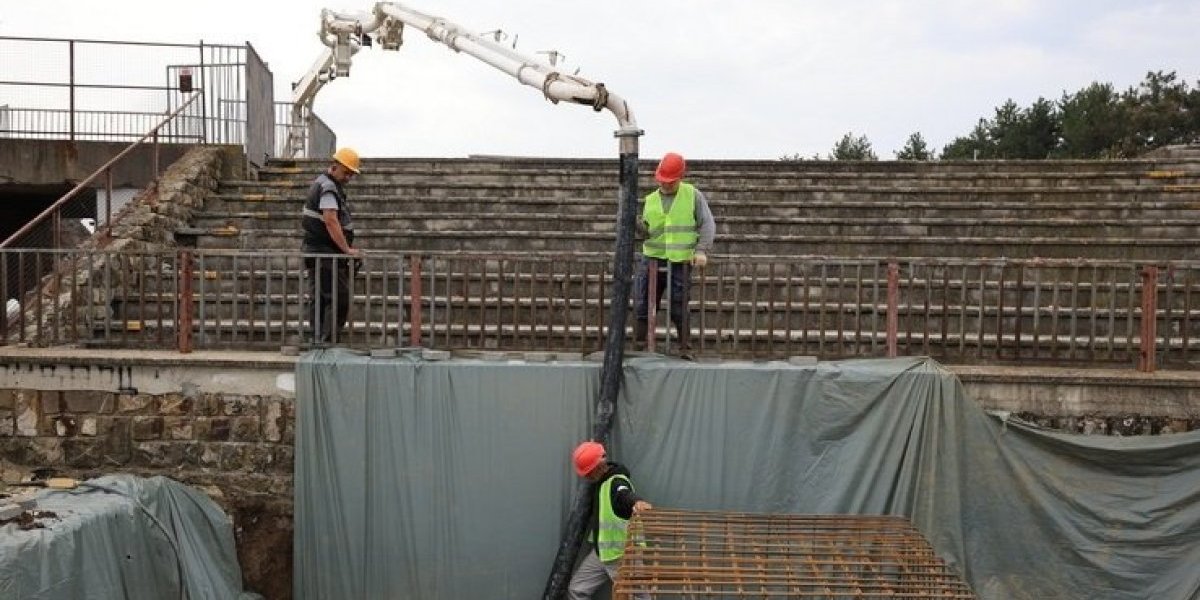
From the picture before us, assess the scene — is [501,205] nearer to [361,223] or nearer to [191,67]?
[361,223]

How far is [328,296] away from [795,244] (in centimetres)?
525

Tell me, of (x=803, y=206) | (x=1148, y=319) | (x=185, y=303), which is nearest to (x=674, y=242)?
(x=1148, y=319)

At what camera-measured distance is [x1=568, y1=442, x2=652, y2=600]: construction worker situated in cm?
636

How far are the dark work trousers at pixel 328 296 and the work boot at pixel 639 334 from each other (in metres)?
2.20

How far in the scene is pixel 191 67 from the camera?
1269 centimetres

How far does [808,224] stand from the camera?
1116 centimetres

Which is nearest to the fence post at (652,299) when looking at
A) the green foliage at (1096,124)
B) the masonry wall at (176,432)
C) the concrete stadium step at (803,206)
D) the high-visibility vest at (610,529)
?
the high-visibility vest at (610,529)

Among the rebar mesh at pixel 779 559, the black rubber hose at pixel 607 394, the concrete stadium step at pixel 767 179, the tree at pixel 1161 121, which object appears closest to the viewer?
the rebar mesh at pixel 779 559

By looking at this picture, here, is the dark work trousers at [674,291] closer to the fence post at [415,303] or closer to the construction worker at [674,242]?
the construction worker at [674,242]

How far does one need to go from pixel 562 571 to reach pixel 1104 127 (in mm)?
37072

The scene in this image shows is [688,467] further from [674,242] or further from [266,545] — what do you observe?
[266,545]

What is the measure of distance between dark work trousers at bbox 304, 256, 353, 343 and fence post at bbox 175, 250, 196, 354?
0.86m

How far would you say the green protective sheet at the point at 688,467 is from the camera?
21.5ft

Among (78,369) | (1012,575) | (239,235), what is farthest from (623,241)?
(239,235)
